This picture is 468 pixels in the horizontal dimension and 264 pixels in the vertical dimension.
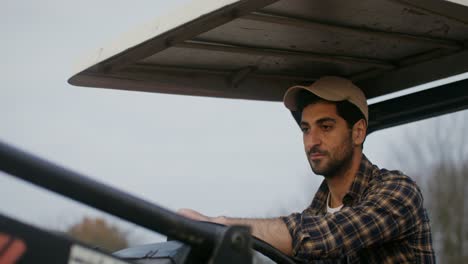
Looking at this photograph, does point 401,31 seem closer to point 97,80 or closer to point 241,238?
point 97,80

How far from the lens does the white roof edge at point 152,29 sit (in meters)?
2.44

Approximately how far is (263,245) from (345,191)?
3.33ft

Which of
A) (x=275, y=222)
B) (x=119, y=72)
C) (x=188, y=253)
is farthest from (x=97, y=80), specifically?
(x=188, y=253)

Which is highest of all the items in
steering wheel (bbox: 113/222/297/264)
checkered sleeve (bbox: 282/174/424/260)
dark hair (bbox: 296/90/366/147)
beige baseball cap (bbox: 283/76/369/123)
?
beige baseball cap (bbox: 283/76/369/123)

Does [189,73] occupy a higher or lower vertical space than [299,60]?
lower

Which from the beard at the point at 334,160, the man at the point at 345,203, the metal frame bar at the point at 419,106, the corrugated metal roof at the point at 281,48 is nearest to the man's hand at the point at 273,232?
the man at the point at 345,203

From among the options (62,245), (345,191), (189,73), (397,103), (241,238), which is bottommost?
(62,245)

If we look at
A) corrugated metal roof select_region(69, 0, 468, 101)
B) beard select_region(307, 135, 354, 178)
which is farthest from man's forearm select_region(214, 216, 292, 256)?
corrugated metal roof select_region(69, 0, 468, 101)

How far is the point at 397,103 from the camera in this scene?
12.3 ft

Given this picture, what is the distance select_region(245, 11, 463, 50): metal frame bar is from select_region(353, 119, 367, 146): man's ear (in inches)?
17.9

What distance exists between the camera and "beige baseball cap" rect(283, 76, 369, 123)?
355cm

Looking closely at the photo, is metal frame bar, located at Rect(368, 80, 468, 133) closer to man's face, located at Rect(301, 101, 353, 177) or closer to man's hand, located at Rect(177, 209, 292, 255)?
man's face, located at Rect(301, 101, 353, 177)

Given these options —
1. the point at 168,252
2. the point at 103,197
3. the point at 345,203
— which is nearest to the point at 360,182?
the point at 345,203

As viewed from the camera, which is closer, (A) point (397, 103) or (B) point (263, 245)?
(B) point (263, 245)
